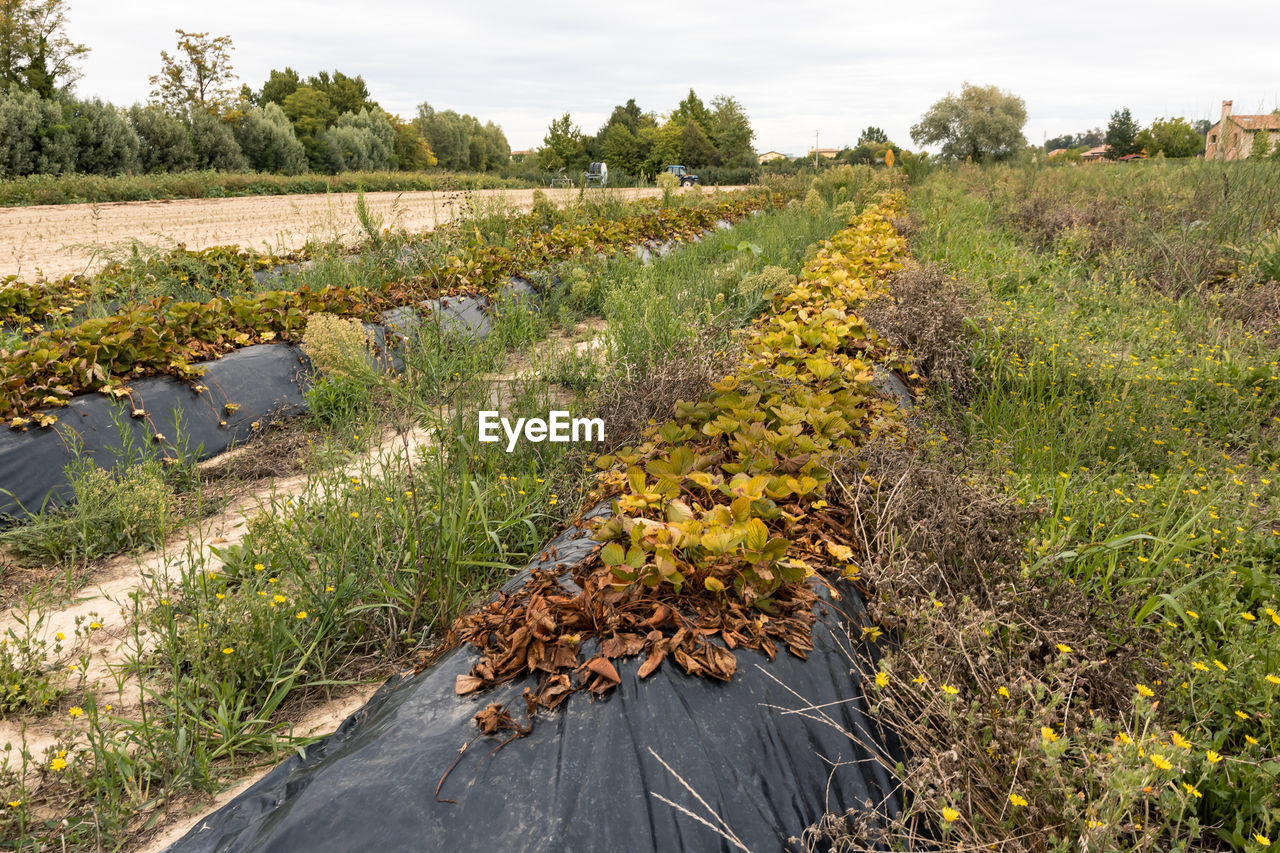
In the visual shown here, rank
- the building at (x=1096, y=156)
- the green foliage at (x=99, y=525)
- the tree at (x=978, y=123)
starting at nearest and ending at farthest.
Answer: the green foliage at (x=99, y=525), the building at (x=1096, y=156), the tree at (x=978, y=123)

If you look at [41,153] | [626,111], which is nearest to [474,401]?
[41,153]

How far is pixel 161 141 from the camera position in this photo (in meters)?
28.2

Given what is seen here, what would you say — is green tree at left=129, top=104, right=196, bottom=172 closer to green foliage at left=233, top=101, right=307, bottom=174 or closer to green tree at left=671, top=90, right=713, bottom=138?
green foliage at left=233, top=101, right=307, bottom=174

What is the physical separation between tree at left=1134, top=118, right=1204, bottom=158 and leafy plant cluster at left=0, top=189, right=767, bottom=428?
38.2 metres

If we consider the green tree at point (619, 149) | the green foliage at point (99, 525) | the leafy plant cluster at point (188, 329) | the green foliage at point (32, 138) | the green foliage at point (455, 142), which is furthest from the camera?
the green foliage at point (455, 142)

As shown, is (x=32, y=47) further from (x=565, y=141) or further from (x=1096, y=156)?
(x=1096, y=156)

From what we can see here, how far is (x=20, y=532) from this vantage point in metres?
3.30

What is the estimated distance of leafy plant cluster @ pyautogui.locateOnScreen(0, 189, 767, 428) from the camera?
12.8 ft

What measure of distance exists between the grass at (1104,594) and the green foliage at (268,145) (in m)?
37.0

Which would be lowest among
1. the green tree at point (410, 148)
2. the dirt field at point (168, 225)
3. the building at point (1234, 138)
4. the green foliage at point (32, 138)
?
the dirt field at point (168, 225)

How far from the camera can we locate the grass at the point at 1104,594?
1514mm

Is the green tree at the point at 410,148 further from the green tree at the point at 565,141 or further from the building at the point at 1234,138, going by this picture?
the building at the point at 1234,138

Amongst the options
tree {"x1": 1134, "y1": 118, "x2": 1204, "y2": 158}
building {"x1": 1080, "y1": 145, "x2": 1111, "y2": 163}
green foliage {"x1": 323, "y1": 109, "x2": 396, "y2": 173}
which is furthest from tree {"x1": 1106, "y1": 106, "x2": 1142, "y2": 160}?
green foliage {"x1": 323, "y1": 109, "x2": 396, "y2": 173}

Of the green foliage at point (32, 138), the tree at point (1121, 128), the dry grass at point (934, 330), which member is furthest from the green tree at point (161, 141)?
the tree at point (1121, 128)
